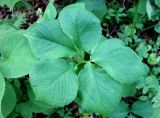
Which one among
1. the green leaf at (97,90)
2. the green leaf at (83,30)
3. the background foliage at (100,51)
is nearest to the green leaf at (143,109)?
the background foliage at (100,51)

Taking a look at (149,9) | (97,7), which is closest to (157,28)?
(149,9)

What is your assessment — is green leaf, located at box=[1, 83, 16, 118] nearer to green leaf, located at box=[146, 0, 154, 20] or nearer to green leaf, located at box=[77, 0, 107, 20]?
green leaf, located at box=[77, 0, 107, 20]

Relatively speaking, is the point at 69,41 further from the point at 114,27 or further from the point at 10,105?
the point at 114,27

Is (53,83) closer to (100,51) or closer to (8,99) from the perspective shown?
(100,51)

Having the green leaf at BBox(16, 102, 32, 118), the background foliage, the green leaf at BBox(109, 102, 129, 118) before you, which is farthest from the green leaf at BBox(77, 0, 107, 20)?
the green leaf at BBox(16, 102, 32, 118)

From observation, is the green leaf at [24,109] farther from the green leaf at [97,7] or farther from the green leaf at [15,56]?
the green leaf at [97,7]
